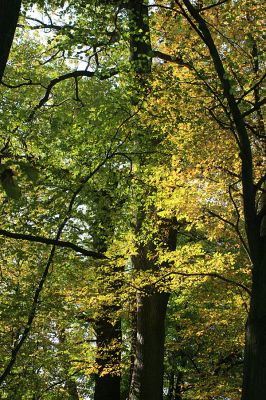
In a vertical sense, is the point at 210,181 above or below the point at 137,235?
above

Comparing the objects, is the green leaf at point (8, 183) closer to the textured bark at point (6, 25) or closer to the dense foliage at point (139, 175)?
the textured bark at point (6, 25)

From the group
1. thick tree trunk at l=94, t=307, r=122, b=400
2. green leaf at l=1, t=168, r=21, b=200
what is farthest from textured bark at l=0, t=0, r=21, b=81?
thick tree trunk at l=94, t=307, r=122, b=400

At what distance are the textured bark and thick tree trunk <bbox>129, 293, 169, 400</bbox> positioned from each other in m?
7.23

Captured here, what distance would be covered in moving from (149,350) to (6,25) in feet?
24.7

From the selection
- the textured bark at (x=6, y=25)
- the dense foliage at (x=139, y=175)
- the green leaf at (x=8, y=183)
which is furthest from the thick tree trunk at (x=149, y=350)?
the green leaf at (x=8, y=183)

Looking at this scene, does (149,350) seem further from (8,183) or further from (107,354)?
(8,183)

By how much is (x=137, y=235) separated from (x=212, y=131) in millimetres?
2735

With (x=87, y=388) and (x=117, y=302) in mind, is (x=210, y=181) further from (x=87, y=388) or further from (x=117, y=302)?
(x=87, y=388)

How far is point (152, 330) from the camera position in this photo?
28.8 feet

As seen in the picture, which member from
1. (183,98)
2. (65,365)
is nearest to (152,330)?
(183,98)

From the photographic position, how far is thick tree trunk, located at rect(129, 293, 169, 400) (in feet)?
27.9

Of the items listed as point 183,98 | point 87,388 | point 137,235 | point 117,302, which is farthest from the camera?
point 87,388

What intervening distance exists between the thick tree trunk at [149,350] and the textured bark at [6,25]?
7226 millimetres

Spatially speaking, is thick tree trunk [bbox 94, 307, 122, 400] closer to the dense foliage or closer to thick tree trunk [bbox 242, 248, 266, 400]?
the dense foliage
